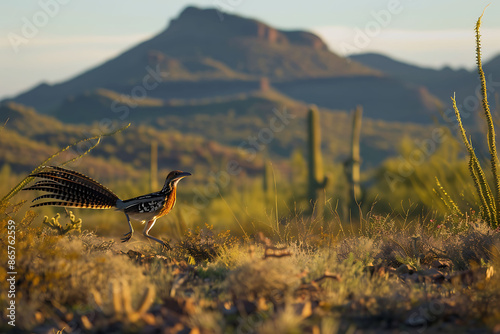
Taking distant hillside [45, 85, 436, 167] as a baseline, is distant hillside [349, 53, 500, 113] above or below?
above

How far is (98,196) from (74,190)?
0.28m

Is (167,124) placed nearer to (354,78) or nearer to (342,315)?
(354,78)

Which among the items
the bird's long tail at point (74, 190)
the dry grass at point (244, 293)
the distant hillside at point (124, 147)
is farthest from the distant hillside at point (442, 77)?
the bird's long tail at point (74, 190)

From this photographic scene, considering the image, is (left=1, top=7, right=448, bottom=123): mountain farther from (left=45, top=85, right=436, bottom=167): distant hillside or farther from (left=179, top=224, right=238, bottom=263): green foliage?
(left=179, top=224, right=238, bottom=263): green foliage

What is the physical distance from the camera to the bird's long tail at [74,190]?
21.1 feet

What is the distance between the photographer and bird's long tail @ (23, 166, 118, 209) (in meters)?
6.43

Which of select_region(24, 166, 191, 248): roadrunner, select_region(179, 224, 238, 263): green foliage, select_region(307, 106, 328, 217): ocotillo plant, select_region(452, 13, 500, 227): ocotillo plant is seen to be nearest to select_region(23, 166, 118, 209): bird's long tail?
select_region(24, 166, 191, 248): roadrunner

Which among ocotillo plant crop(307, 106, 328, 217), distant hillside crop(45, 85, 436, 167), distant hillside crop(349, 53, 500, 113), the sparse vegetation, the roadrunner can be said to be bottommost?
distant hillside crop(45, 85, 436, 167)

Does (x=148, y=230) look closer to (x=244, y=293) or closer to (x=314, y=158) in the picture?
(x=244, y=293)

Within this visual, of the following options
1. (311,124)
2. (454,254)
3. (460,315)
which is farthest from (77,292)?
(311,124)

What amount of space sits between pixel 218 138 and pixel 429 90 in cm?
7569

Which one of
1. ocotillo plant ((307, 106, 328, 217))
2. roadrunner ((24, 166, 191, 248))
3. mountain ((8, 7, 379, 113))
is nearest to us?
roadrunner ((24, 166, 191, 248))

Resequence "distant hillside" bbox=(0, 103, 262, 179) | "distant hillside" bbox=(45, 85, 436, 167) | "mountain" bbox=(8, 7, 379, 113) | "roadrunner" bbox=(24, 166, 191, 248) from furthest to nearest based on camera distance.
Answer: "mountain" bbox=(8, 7, 379, 113), "distant hillside" bbox=(45, 85, 436, 167), "distant hillside" bbox=(0, 103, 262, 179), "roadrunner" bbox=(24, 166, 191, 248)

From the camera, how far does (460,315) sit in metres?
4.58
